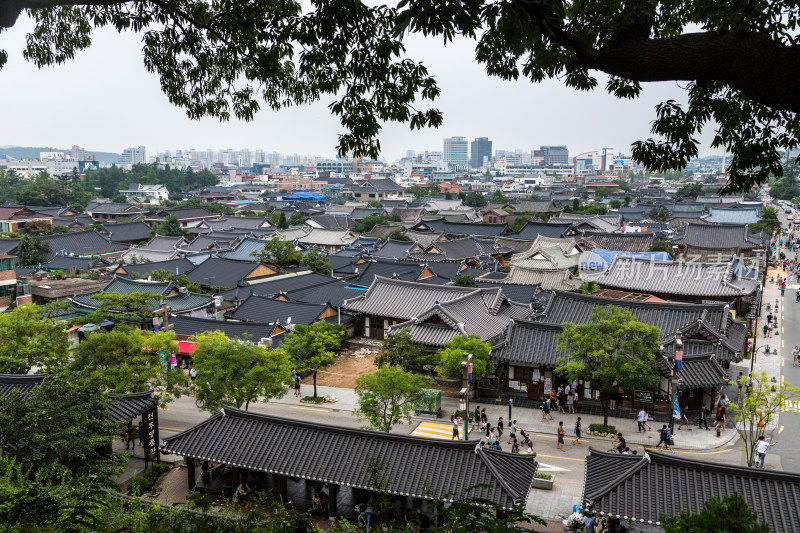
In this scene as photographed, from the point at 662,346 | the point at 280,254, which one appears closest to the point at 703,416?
the point at 662,346

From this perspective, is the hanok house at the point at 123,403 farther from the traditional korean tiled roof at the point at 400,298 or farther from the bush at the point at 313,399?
the traditional korean tiled roof at the point at 400,298

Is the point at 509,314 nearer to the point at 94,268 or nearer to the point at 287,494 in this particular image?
the point at 287,494

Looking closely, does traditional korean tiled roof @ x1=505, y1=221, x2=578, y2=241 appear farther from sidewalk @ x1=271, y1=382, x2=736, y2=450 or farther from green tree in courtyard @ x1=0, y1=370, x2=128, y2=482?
green tree in courtyard @ x1=0, y1=370, x2=128, y2=482

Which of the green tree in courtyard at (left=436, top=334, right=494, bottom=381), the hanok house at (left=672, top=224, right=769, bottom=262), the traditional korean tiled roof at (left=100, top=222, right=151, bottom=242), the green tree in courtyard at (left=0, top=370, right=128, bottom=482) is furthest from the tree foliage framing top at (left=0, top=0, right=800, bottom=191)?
the traditional korean tiled roof at (left=100, top=222, right=151, bottom=242)

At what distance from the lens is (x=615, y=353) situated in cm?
2298

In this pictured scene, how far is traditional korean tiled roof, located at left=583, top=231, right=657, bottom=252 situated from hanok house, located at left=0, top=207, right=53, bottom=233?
68932 mm

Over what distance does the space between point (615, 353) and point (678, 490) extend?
9036 mm

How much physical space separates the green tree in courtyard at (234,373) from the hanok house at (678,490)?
12.4 m

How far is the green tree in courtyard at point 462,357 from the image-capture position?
83.2 feet

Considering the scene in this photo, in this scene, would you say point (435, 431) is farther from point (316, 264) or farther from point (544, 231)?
point (544, 231)

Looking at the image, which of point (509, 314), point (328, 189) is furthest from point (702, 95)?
point (328, 189)

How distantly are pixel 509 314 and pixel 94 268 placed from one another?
41068 millimetres

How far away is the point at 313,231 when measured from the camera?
76.4 m

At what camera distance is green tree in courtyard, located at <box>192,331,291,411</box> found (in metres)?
21.6
